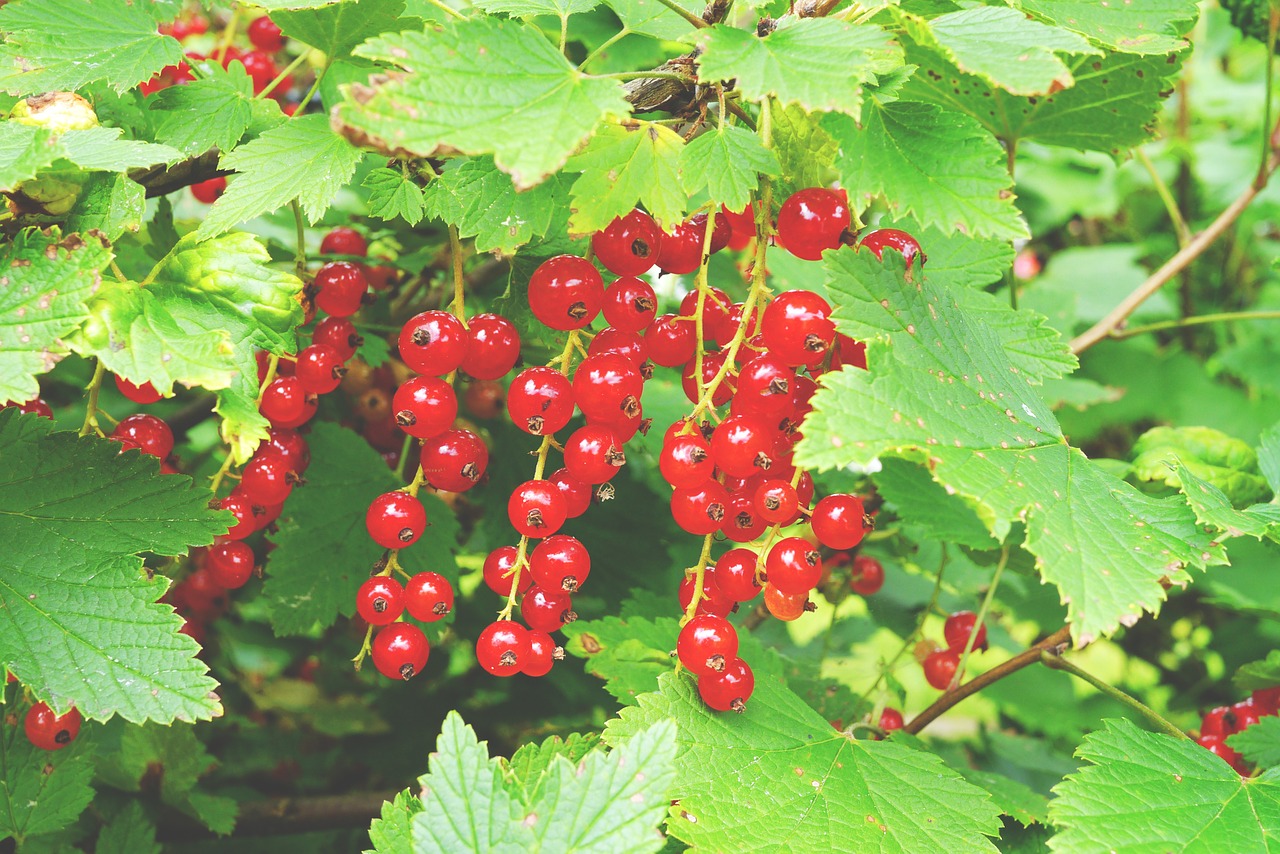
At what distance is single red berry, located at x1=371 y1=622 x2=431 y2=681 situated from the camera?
1029 mm

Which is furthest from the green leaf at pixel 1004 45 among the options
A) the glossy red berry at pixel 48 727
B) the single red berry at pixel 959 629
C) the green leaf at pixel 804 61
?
the glossy red berry at pixel 48 727

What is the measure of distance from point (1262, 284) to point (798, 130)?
2864 millimetres

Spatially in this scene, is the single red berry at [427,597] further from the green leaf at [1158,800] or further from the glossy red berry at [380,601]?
the green leaf at [1158,800]

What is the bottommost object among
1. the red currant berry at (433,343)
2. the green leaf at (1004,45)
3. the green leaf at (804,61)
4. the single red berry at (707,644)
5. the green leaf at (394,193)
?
the single red berry at (707,644)

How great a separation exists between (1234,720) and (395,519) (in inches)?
50.5

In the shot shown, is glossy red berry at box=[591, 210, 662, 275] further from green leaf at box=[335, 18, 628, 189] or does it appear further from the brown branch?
the brown branch

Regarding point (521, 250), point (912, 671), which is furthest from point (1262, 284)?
point (521, 250)

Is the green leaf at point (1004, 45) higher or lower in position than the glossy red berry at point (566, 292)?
higher

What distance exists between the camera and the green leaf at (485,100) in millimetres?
775

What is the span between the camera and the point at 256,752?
75.3 inches

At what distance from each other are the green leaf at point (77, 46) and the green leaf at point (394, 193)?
1.01ft

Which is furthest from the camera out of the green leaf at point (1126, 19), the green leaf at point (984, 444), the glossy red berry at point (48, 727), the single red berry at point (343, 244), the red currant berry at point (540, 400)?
the single red berry at point (343, 244)

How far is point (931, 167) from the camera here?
971mm

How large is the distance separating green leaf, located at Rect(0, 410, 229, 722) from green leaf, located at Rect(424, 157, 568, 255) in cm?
43
